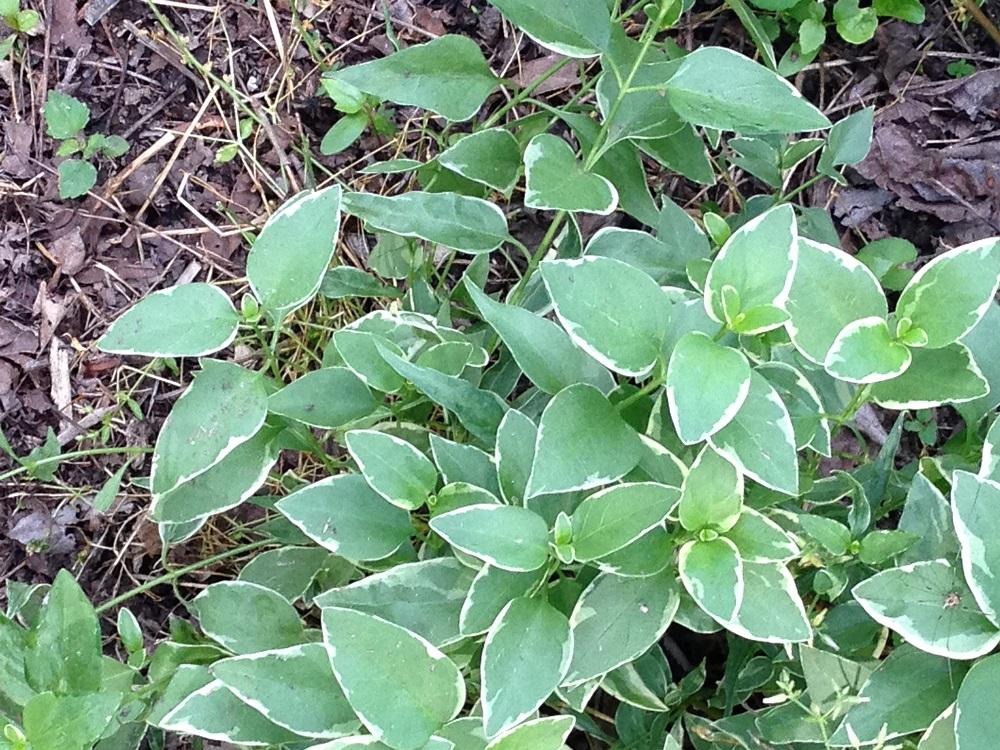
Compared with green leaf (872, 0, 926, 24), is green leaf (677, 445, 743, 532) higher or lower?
lower

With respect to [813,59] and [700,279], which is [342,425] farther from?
[813,59]

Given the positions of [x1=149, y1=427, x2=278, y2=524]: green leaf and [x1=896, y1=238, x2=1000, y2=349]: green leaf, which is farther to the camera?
[x1=149, y1=427, x2=278, y2=524]: green leaf

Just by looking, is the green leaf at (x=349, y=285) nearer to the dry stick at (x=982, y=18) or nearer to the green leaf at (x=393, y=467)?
the green leaf at (x=393, y=467)

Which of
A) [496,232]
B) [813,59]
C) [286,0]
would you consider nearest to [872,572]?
[496,232]

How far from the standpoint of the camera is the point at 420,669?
99 centimetres

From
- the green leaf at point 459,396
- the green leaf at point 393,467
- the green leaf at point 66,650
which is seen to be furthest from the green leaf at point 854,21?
the green leaf at point 66,650

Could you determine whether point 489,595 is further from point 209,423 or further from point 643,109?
point 643,109

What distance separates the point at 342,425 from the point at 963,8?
1.40m

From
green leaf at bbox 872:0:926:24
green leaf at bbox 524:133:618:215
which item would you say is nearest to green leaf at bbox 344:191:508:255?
green leaf at bbox 524:133:618:215

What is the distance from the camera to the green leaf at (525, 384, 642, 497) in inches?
38.9

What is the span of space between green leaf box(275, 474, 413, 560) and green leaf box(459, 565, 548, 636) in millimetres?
151

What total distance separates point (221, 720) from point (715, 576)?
0.59m

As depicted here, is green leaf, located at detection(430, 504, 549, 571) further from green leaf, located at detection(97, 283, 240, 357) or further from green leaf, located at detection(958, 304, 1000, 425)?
green leaf, located at detection(958, 304, 1000, 425)

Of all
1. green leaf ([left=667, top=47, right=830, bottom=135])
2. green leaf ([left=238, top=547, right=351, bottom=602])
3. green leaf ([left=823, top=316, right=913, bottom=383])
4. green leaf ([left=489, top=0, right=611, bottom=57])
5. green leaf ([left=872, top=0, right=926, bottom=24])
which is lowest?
green leaf ([left=238, top=547, right=351, bottom=602])
